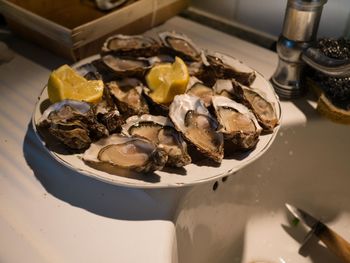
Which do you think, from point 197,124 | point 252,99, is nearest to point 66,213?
point 197,124

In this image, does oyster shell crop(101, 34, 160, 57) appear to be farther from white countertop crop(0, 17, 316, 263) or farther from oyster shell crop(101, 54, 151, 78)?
white countertop crop(0, 17, 316, 263)

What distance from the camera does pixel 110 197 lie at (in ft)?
1.75

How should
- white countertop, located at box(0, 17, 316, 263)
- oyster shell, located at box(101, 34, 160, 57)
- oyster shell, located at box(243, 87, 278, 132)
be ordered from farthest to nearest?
oyster shell, located at box(101, 34, 160, 57) → oyster shell, located at box(243, 87, 278, 132) → white countertop, located at box(0, 17, 316, 263)

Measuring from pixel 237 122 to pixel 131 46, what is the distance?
252 millimetres

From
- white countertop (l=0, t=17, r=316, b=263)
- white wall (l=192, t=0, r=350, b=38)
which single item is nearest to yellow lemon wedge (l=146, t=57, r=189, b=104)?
white countertop (l=0, t=17, r=316, b=263)

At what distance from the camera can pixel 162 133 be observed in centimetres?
55

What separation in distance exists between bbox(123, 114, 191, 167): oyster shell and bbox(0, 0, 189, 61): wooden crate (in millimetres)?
250

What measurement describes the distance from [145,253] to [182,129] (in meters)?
0.17

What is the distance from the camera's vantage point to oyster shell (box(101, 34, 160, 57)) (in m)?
0.68

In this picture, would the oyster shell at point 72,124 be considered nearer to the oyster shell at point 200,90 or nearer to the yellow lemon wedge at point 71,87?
the yellow lemon wedge at point 71,87

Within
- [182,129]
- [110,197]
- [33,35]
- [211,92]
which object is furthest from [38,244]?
[33,35]

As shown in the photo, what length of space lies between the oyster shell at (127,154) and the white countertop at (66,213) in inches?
2.3

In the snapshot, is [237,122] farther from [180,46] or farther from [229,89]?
[180,46]

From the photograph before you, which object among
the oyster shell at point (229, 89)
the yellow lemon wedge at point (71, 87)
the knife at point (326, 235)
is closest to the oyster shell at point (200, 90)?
the oyster shell at point (229, 89)
